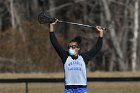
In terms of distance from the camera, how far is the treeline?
3522 centimetres

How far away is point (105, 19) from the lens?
3800 centimetres

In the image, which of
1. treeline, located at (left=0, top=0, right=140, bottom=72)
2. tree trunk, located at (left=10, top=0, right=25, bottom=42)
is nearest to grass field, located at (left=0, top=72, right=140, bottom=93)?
treeline, located at (left=0, top=0, right=140, bottom=72)

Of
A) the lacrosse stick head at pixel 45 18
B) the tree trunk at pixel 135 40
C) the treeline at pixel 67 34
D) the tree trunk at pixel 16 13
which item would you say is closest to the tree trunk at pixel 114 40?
the treeline at pixel 67 34

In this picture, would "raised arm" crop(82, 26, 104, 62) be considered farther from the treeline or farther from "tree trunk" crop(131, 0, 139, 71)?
"tree trunk" crop(131, 0, 139, 71)

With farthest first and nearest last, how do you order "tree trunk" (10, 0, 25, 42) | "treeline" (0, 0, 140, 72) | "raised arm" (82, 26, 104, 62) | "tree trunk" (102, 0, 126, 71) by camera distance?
"tree trunk" (10, 0, 25, 42)
"tree trunk" (102, 0, 126, 71)
"treeline" (0, 0, 140, 72)
"raised arm" (82, 26, 104, 62)

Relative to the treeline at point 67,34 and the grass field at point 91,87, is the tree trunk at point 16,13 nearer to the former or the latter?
the treeline at point 67,34

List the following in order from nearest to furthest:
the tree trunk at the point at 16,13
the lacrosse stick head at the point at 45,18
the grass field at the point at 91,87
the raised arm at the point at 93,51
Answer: the raised arm at the point at 93,51 → the lacrosse stick head at the point at 45,18 → the grass field at the point at 91,87 → the tree trunk at the point at 16,13

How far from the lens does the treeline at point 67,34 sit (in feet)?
116

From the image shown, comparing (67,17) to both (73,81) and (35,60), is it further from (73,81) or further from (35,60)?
(73,81)

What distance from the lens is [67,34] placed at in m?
43.2

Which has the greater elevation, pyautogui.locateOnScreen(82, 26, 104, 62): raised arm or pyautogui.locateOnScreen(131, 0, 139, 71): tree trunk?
pyautogui.locateOnScreen(82, 26, 104, 62): raised arm

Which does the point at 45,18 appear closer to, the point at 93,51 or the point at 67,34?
the point at 93,51

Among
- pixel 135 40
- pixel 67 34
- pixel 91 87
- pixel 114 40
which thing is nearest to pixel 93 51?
pixel 91 87

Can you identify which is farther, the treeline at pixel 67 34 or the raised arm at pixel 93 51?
the treeline at pixel 67 34
